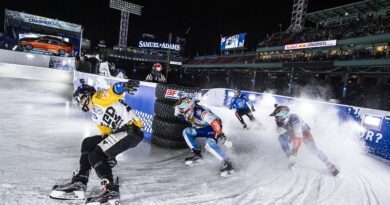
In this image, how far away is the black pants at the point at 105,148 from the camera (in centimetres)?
345

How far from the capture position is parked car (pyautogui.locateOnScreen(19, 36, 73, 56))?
27016mm

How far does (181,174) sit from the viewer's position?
4.83 metres

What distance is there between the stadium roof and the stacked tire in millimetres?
28808

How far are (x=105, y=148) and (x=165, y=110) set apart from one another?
2.89 metres

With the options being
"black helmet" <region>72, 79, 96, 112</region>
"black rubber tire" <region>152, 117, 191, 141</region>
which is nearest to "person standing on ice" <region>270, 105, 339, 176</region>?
"black rubber tire" <region>152, 117, 191, 141</region>

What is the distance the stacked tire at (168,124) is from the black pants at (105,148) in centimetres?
244

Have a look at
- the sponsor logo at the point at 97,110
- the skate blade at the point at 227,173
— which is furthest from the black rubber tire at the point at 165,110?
the sponsor logo at the point at 97,110

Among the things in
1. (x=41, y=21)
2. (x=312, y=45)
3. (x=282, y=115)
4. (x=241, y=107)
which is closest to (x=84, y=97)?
(x=282, y=115)

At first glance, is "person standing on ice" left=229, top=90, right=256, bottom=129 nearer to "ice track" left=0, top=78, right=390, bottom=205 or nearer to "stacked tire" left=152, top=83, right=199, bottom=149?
"ice track" left=0, top=78, right=390, bottom=205

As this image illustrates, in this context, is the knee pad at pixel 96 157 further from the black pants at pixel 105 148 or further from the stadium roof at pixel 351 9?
the stadium roof at pixel 351 9

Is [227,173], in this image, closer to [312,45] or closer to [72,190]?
[72,190]

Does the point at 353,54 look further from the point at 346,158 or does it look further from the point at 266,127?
the point at 346,158

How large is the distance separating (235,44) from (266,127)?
3473cm

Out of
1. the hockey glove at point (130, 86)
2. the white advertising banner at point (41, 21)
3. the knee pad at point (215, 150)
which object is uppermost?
the white advertising banner at point (41, 21)
